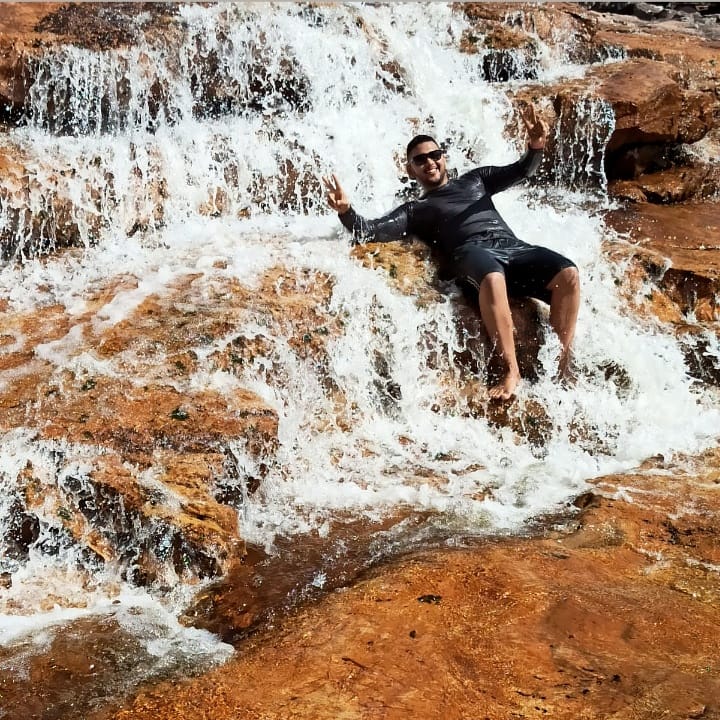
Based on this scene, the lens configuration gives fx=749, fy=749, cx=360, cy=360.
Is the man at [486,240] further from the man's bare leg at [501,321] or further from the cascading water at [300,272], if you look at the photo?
the cascading water at [300,272]

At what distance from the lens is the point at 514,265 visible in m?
5.18

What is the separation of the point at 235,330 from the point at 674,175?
→ 596 cm

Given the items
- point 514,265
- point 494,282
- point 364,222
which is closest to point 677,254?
point 514,265

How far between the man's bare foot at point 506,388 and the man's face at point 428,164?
1554 mm

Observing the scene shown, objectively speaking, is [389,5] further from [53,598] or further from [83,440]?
[53,598]

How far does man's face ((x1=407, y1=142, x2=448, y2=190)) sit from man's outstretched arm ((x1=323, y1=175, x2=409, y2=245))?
A: 285mm

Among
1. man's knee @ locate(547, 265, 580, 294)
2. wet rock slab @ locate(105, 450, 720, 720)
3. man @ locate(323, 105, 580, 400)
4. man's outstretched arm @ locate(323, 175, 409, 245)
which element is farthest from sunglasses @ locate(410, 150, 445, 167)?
wet rock slab @ locate(105, 450, 720, 720)

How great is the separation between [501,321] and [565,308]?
50 centimetres

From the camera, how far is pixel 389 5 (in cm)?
1038

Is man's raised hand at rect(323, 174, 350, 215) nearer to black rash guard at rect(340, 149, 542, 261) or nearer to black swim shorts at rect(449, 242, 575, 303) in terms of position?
black rash guard at rect(340, 149, 542, 261)

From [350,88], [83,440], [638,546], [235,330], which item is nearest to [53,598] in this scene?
[83,440]

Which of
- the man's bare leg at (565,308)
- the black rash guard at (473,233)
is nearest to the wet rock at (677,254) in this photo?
the man's bare leg at (565,308)

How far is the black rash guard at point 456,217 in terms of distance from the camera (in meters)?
5.32

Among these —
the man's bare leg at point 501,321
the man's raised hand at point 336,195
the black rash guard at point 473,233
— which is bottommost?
the man's bare leg at point 501,321
